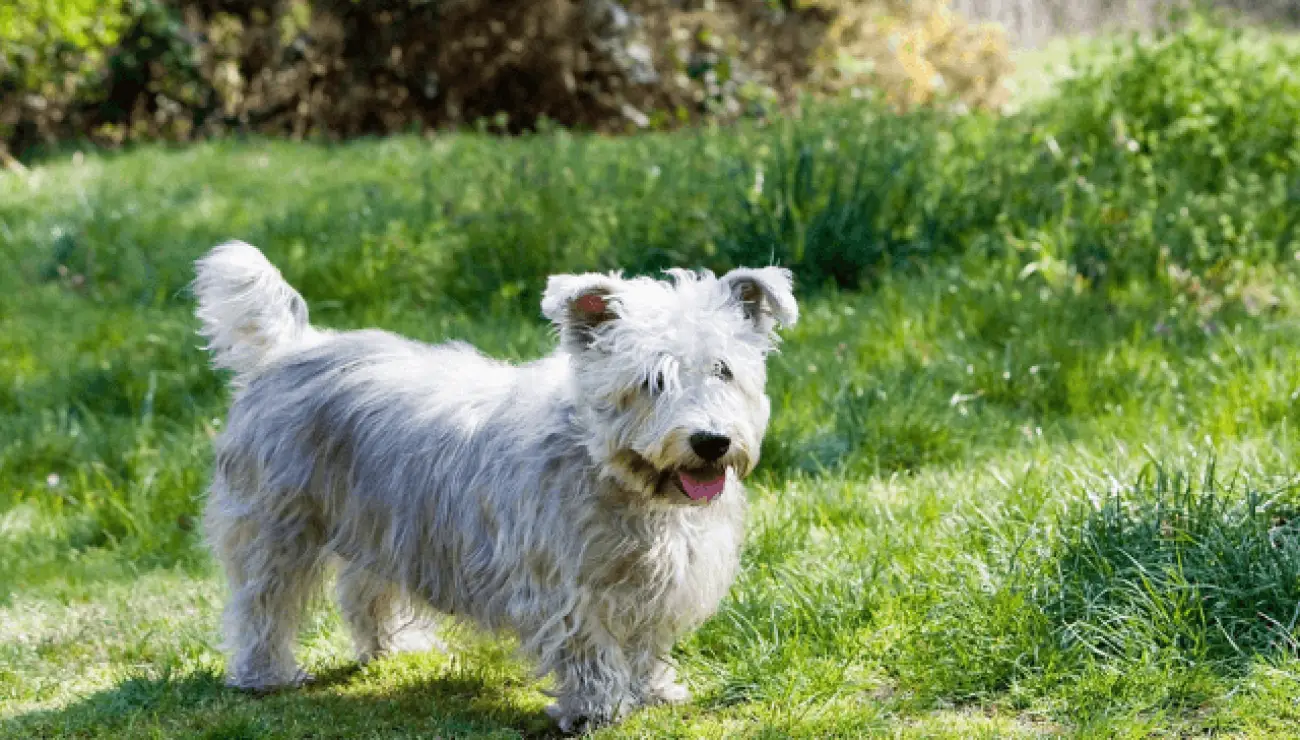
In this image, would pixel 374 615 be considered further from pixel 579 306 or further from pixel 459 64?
pixel 459 64

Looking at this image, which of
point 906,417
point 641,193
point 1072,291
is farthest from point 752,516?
point 641,193

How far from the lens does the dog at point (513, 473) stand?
4.28 metres

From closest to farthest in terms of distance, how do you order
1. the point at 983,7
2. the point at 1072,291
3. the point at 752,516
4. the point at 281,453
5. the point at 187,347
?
the point at 281,453, the point at 752,516, the point at 1072,291, the point at 187,347, the point at 983,7

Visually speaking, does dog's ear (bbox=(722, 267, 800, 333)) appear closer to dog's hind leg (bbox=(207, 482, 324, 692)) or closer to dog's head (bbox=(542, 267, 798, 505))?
dog's head (bbox=(542, 267, 798, 505))

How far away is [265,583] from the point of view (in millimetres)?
4984

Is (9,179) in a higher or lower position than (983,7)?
lower

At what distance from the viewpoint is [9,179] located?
39.8 feet

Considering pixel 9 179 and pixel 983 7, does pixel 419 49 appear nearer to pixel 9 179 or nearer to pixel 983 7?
pixel 9 179

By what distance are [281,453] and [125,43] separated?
10.4 meters

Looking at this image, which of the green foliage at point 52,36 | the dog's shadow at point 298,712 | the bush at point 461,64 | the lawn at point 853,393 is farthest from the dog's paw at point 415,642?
the bush at point 461,64


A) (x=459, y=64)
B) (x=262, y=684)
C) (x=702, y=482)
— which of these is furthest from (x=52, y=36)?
(x=702, y=482)

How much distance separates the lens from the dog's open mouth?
420 centimetres

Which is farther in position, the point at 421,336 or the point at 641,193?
the point at 641,193

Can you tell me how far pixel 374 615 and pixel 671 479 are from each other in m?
1.55
